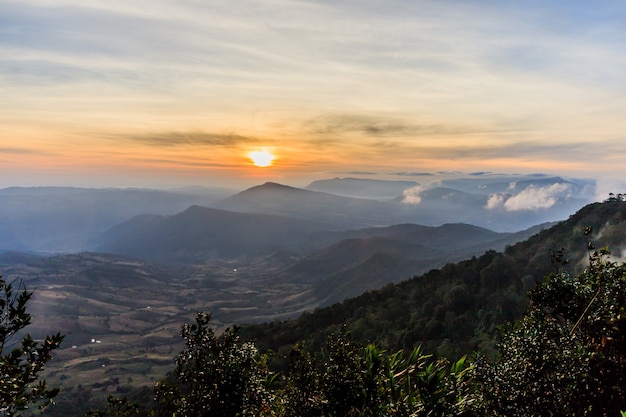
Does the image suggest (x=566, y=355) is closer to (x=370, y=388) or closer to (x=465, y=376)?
(x=465, y=376)

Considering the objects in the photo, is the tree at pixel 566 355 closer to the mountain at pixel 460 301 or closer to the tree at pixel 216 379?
the tree at pixel 216 379

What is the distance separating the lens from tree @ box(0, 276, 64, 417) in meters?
14.1

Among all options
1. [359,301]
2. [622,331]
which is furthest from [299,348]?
[359,301]

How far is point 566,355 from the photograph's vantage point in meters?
18.6

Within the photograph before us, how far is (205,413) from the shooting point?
66.3ft

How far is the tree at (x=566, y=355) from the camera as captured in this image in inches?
685

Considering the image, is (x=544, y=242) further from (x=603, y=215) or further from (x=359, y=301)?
(x=359, y=301)

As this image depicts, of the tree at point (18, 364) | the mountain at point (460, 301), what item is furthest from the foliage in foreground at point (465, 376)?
the mountain at point (460, 301)

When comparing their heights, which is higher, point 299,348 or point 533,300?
point 533,300

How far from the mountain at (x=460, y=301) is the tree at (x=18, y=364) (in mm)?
95250

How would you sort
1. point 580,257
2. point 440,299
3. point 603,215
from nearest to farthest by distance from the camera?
point 580,257
point 440,299
point 603,215

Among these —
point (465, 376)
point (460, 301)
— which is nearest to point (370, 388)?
point (465, 376)

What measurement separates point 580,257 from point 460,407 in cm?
15031

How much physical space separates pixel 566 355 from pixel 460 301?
430ft
